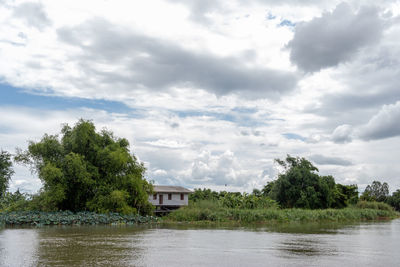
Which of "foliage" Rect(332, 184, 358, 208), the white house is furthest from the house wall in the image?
"foliage" Rect(332, 184, 358, 208)

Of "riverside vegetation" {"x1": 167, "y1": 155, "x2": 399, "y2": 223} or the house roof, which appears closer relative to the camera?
"riverside vegetation" {"x1": 167, "y1": 155, "x2": 399, "y2": 223}

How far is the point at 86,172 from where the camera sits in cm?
3197

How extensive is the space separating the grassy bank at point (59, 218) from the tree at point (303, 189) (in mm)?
23295

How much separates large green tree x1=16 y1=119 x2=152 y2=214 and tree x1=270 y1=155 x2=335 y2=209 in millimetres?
20457

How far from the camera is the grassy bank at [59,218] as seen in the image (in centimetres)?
2858

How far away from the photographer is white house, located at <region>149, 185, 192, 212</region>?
45.9 meters

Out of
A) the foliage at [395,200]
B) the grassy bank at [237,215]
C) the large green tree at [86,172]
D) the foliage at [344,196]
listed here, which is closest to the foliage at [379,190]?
the foliage at [395,200]

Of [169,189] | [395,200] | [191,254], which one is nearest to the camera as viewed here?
[191,254]

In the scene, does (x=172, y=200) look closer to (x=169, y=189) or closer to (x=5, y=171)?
(x=169, y=189)

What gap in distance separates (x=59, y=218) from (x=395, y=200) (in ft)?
217

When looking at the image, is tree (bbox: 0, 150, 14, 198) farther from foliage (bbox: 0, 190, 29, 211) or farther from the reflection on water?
the reflection on water

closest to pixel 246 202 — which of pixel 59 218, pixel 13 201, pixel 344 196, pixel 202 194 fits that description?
pixel 202 194

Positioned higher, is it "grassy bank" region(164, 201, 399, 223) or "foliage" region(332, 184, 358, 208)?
"foliage" region(332, 184, 358, 208)

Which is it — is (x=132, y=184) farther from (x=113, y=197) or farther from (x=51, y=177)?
(x=51, y=177)
